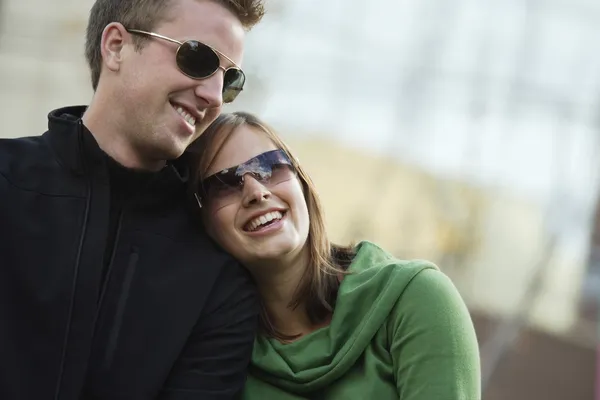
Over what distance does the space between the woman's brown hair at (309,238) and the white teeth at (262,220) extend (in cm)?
17

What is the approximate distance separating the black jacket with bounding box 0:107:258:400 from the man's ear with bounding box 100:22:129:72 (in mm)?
172

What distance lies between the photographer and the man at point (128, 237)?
6.29 ft

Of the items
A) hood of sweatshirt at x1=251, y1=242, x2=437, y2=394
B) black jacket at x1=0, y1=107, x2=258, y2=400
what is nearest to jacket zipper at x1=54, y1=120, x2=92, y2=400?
black jacket at x1=0, y1=107, x2=258, y2=400

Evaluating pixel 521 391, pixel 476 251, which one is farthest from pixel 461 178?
pixel 521 391

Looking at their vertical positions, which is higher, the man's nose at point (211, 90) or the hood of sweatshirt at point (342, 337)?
the man's nose at point (211, 90)

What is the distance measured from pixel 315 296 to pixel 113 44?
2.70 ft

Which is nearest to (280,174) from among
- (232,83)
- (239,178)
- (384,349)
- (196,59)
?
(239,178)

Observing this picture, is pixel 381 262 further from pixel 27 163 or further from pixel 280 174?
pixel 27 163

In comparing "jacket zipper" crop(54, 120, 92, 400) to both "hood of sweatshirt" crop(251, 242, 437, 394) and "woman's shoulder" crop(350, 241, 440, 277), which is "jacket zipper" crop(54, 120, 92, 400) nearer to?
"hood of sweatshirt" crop(251, 242, 437, 394)

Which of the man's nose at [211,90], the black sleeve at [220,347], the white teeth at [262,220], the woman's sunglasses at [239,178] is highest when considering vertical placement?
the man's nose at [211,90]

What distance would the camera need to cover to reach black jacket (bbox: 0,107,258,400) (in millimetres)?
1907

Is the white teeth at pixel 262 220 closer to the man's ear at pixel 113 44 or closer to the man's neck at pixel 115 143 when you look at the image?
the man's neck at pixel 115 143

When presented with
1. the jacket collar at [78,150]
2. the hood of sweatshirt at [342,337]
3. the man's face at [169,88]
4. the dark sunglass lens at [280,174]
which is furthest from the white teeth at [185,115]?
the hood of sweatshirt at [342,337]

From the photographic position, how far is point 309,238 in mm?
2395
